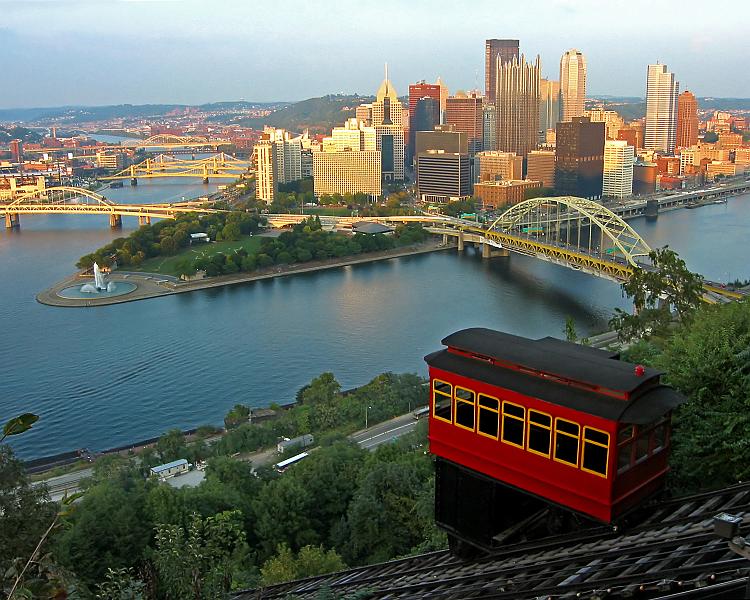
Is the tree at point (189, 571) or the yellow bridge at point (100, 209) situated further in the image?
the yellow bridge at point (100, 209)

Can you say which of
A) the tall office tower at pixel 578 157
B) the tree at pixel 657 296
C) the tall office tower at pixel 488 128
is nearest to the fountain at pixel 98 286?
the tree at pixel 657 296

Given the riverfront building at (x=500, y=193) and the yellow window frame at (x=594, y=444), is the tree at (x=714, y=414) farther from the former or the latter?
the riverfront building at (x=500, y=193)

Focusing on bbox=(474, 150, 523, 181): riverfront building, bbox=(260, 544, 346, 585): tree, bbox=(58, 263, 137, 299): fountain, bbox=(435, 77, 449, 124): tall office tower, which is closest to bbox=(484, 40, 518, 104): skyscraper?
bbox=(435, 77, 449, 124): tall office tower

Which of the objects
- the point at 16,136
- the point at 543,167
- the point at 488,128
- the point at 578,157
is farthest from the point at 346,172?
the point at 16,136

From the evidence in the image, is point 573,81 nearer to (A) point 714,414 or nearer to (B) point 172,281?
(B) point 172,281

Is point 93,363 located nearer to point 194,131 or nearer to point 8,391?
point 8,391

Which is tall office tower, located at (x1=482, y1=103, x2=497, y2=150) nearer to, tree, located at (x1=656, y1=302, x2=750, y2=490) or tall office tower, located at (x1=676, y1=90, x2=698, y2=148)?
tall office tower, located at (x1=676, y1=90, x2=698, y2=148)

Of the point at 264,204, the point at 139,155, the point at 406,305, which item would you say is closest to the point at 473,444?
the point at 406,305
